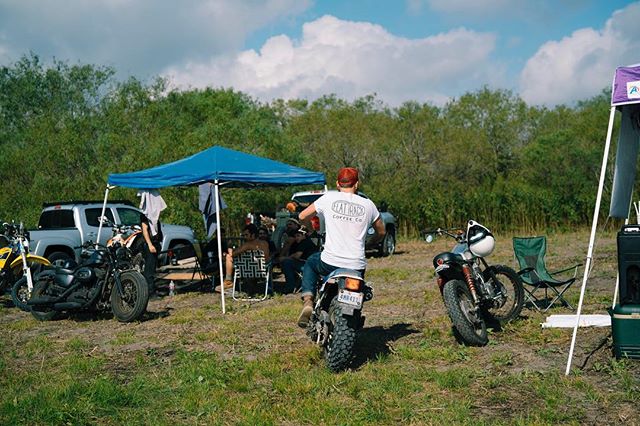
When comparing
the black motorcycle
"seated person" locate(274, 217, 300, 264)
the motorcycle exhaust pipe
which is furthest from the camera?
"seated person" locate(274, 217, 300, 264)

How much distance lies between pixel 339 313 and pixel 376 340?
1.61m

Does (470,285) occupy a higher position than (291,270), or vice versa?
(470,285)

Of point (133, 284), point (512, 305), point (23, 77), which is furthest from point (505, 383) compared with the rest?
point (23, 77)

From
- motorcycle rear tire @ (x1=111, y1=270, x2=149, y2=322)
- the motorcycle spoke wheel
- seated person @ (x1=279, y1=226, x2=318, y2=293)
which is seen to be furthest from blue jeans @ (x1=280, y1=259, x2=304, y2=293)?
the motorcycle spoke wheel

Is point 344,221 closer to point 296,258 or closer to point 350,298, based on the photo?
point 350,298

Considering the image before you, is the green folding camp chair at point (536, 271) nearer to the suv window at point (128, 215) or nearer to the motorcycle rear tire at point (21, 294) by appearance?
the motorcycle rear tire at point (21, 294)

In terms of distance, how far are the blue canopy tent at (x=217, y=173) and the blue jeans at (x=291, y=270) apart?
126cm

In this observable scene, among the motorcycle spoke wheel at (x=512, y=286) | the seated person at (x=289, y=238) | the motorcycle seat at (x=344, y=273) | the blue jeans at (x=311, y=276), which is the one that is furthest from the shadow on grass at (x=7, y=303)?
the motorcycle spoke wheel at (x=512, y=286)

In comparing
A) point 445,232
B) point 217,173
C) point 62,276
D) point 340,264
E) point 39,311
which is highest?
point 217,173

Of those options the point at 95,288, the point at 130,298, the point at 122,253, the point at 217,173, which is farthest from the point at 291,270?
the point at 95,288

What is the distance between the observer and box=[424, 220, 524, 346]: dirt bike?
678 centimetres

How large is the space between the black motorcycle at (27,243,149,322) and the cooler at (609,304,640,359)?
17.9 ft

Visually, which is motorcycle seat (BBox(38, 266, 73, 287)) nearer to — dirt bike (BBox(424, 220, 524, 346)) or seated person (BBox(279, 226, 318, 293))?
seated person (BBox(279, 226, 318, 293))

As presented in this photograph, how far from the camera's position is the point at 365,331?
7957 millimetres
